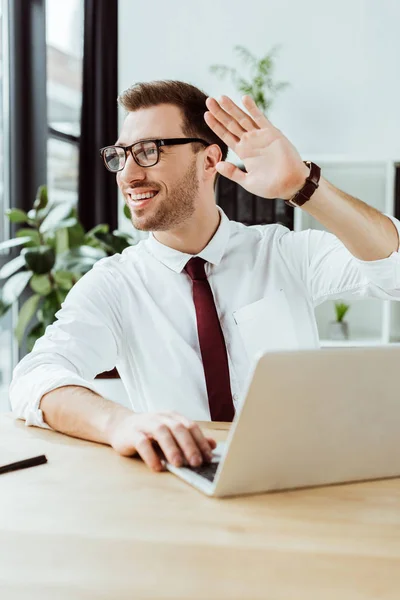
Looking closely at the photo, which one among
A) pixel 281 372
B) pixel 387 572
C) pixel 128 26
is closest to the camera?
pixel 387 572

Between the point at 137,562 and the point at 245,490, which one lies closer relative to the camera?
the point at 137,562

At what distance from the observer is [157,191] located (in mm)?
1894

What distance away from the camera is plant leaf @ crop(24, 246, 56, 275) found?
3074 millimetres

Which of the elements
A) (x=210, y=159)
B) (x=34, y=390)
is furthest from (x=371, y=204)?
(x=34, y=390)

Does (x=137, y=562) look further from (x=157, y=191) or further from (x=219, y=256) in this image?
(x=157, y=191)

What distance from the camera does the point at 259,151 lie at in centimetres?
152

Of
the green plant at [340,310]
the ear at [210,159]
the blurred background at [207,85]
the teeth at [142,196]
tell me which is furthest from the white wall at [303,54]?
the teeth at [142,196]

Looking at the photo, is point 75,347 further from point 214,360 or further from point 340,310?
point 340,310

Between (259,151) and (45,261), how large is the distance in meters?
1.76

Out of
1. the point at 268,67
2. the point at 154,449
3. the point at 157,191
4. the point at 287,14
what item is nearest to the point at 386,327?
the point at 268,67

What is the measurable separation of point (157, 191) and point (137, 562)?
1295 millimetres

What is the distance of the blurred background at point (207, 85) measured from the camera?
3730mm

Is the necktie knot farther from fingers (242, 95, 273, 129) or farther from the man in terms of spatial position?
fingers (242, 95, 273, 129)

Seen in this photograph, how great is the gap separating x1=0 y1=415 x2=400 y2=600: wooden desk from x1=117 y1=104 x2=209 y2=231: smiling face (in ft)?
3.03
